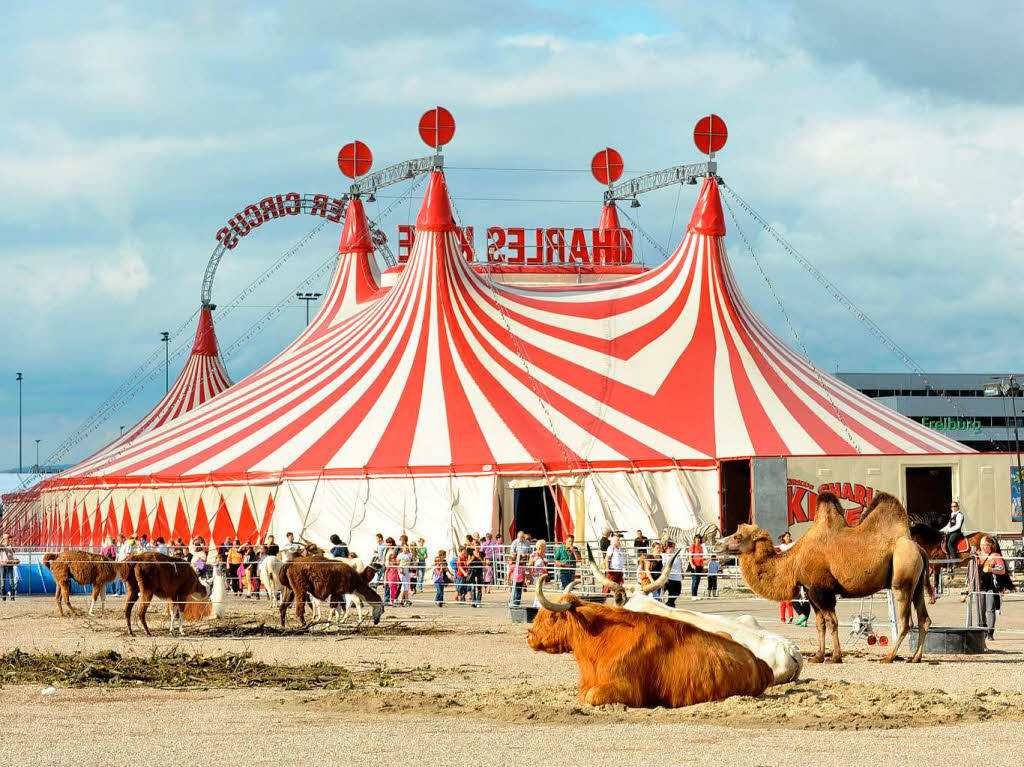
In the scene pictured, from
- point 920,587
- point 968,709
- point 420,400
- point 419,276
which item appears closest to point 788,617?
point 920,587

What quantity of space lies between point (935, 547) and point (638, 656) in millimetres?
10349

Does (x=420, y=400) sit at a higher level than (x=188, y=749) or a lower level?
higher

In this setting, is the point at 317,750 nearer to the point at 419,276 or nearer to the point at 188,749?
the point at 188,749

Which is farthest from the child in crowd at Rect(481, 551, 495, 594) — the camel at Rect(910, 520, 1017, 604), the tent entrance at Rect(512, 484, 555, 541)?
the camel at Rect(910, 520, 1017, 604)

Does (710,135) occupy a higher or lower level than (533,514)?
higher

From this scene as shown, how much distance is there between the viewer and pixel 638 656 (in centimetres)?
924

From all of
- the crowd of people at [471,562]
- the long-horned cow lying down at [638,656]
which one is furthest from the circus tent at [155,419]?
the long-horned cow lying down at [638,656]

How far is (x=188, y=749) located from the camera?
7.81 m

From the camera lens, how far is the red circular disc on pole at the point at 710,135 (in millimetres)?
29188

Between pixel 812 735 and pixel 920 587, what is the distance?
13.2ft

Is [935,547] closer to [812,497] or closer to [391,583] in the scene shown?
[812,497]

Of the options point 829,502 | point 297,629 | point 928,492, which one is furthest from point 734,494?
point 829,502

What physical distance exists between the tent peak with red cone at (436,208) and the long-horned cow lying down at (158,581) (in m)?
13.7

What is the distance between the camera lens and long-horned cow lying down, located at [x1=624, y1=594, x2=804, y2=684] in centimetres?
1005
